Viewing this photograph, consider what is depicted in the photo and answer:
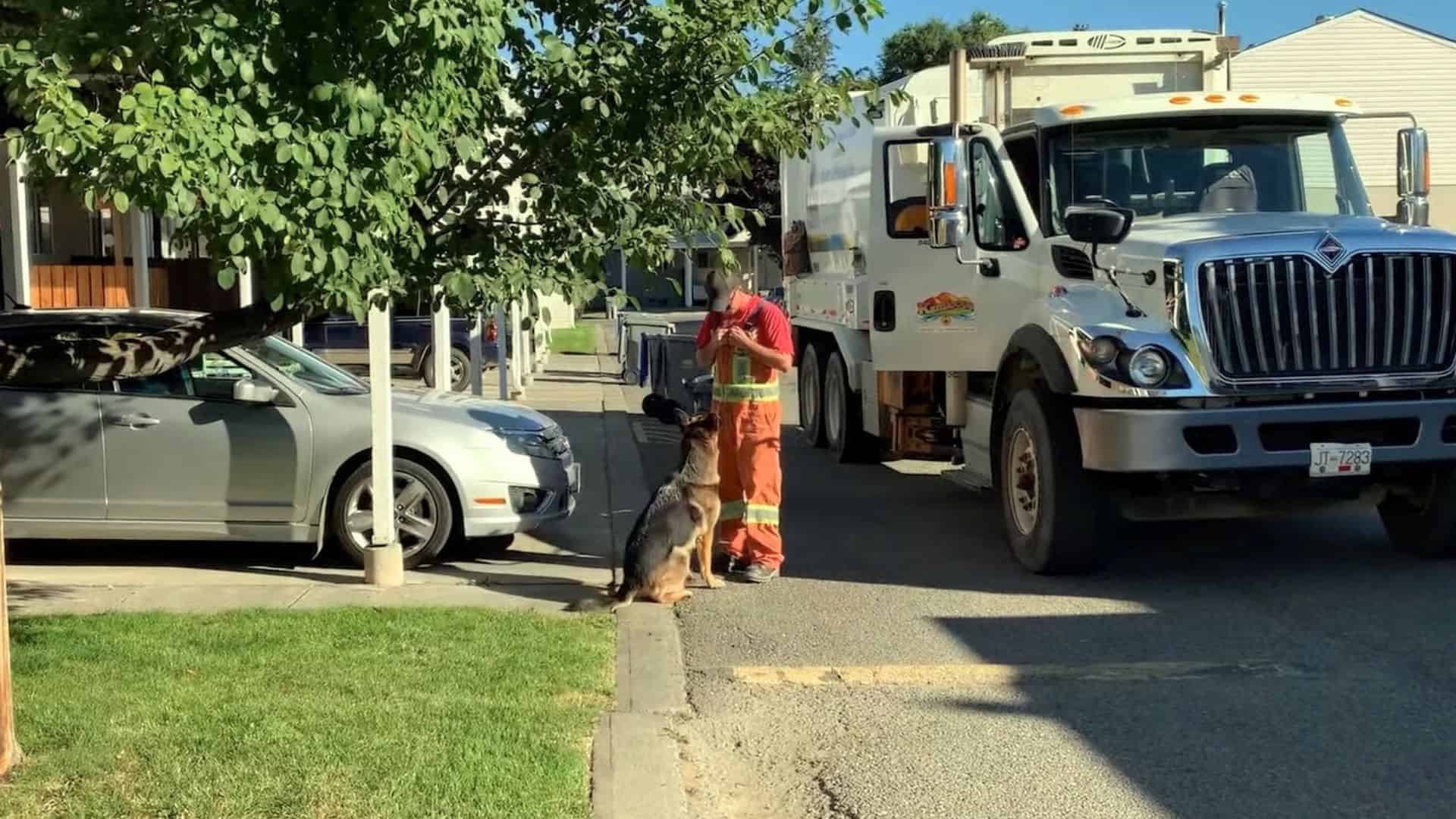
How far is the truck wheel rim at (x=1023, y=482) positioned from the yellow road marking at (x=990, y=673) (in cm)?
180

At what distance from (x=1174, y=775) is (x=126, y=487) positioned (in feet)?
19.7

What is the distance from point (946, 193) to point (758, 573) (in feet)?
8.28

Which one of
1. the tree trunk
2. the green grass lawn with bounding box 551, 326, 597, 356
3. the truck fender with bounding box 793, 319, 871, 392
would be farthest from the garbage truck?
the green grass lawn with bounding box 551, 326, 597, 356

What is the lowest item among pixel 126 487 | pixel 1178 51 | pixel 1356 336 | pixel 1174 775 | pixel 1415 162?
pixel 1174 775

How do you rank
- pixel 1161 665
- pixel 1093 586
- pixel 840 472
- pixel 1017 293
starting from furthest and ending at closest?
1. pixel 840 472
2. pixel 1017 293
3. pixel 1093 586
4. pixel 1161 665

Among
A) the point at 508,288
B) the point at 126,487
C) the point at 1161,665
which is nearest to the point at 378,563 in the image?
the point at 126,487

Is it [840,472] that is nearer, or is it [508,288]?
[508,288]

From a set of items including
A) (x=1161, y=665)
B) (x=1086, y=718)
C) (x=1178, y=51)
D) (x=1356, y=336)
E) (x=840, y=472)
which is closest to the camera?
(x=1086, y=718)

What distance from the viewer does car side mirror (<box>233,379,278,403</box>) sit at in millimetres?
8086

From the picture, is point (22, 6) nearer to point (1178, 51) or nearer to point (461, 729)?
point (461, 729)

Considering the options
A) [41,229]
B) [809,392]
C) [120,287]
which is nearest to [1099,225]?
[809,392]

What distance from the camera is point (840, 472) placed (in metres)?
12.7

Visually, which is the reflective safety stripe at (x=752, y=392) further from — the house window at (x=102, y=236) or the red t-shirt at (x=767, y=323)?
the house window at (x=102, y=236)

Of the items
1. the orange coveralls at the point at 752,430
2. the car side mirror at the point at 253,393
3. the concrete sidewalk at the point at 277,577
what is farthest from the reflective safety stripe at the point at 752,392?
the car side mirror at the point at 253,393
